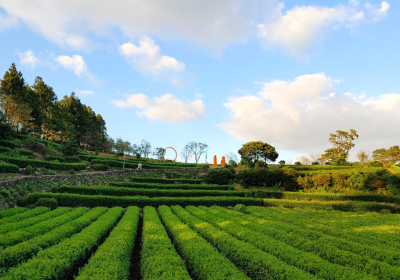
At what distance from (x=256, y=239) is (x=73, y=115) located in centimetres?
6512

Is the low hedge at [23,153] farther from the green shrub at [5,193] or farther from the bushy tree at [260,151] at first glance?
the bushy tree at [260,151]

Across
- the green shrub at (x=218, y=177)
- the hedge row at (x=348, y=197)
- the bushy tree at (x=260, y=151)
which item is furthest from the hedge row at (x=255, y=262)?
the bushy tree at (x=260, y=151)

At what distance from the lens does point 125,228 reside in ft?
32.4

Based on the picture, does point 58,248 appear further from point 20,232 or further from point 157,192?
point 157,192

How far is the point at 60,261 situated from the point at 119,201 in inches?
573

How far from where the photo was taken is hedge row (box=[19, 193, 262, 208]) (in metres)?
17.8

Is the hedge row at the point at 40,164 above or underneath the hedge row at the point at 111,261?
above

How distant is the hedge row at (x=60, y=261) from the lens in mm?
5238

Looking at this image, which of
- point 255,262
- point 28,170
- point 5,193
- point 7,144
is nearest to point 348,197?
point 255,262

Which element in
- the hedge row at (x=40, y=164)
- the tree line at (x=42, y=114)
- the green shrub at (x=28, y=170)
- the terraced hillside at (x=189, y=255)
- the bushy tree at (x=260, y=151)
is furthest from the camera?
the bushy tree at (x=260, y=151)

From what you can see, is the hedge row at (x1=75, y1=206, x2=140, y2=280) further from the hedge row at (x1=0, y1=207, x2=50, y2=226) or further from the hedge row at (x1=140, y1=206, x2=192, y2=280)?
the hedge row at (x1=0, y1=207, x2=50, y2=226)

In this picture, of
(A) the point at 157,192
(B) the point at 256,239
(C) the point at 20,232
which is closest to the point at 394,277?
(B) the point at 256,239

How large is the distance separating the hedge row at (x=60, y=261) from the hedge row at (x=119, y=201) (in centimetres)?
1176

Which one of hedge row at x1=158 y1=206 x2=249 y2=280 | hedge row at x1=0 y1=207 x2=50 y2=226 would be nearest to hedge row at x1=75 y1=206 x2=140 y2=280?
hedge row at x1=158 y1=206 x2=249 y2=280
